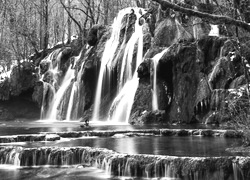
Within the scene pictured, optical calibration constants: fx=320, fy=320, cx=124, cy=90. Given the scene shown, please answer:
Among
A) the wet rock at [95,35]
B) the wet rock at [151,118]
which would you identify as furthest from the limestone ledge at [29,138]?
the wet rock at [95,35]

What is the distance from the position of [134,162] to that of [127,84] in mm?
16109

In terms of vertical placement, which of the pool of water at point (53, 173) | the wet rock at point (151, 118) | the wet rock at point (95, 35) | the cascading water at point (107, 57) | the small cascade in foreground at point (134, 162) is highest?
the wet rock at point (95, 35)

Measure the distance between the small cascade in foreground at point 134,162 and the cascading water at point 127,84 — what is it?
11820 mm

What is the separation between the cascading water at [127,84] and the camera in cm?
2272

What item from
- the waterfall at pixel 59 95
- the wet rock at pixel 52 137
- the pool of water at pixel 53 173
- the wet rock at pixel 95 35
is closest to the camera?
the pool of water at pixel 53 173

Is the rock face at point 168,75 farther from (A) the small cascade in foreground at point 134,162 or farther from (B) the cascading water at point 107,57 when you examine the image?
(A) the small cascade in foreground at point 134,162

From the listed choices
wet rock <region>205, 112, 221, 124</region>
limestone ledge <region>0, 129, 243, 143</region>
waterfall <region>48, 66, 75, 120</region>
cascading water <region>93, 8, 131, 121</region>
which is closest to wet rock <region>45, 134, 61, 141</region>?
limestone ledge <region>0, 129, 243, 143</region>

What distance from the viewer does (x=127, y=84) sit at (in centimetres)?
2466

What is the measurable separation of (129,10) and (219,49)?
47.1 ft

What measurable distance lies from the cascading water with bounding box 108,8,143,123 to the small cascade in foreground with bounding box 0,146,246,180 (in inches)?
465

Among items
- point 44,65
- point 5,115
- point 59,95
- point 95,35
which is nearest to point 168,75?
point 59,95

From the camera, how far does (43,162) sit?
10.4 m

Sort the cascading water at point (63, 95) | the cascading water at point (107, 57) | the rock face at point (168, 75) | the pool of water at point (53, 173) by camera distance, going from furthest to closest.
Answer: the cascading water at point (63, 95) < the cascading water at point (107, 57) < the rock face at point (168, 75) < the pool of water at point (53, 173)

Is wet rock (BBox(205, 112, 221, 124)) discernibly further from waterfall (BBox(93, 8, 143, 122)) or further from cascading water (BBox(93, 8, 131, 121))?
cascading water (BBox(93, 8, 131, 121))
